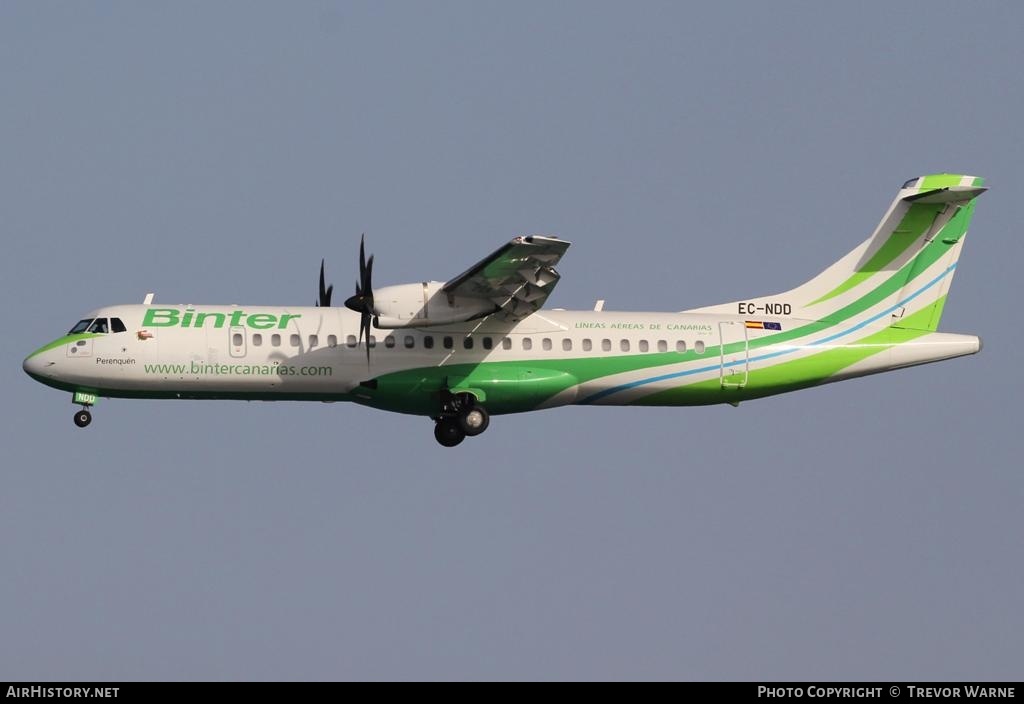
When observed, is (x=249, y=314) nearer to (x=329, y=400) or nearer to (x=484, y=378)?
(x=329, y=400)

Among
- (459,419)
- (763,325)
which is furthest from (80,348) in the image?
(763,325)

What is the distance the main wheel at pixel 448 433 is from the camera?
32.1 m

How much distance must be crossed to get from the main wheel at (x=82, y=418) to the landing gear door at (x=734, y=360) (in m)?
13.0

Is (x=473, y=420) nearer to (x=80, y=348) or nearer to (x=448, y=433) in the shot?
(x=448, y=433)

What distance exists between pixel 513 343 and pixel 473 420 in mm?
1793

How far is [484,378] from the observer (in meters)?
32.0

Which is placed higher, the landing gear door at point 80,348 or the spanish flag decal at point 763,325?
the spanish flag decal at point 763,325

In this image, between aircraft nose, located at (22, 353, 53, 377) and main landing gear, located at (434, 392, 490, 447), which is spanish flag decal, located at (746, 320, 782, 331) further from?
aircraft nose, located at (22, 353, 53, 377)

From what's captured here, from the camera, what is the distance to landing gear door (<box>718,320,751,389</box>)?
32.9 metres

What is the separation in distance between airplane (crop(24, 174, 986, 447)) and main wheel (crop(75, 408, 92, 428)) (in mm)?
25

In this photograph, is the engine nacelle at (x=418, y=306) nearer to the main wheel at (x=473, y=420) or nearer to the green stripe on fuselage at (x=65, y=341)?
the main wheel at (x=473, y=420)

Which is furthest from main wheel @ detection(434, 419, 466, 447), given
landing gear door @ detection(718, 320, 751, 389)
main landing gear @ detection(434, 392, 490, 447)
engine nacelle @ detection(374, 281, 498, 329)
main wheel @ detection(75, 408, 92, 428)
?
main wheel @ detection(75, 408, 92, 428)

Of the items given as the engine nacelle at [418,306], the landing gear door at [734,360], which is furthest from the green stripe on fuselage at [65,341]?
the landing gear door at [734,360]
